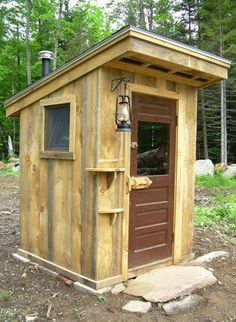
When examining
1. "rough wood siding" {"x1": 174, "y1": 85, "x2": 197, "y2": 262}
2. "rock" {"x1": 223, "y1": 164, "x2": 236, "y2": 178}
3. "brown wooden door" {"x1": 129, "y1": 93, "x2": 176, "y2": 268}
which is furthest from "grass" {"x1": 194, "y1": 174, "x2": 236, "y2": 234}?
"rock" {"x1": 223, "y1": 164, "x2": 236, "y2": 178}

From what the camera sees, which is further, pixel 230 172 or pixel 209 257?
pixel 230 172

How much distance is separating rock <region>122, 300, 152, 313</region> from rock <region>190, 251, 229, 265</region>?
1.20m

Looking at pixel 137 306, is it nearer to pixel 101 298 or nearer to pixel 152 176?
pixel 101 298

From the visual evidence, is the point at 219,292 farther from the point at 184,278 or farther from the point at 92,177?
the point at 92,177

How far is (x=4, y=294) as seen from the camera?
12.0ft

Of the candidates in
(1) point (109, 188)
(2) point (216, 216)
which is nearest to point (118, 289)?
(1) point (109, 188)

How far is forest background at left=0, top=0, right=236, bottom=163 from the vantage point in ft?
57.5

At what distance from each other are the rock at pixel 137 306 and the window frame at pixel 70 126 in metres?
1.54

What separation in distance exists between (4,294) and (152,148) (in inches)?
84.6

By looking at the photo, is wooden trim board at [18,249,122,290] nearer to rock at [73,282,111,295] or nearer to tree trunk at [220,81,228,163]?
rock at [73,282,111,295]

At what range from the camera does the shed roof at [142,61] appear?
3.20m

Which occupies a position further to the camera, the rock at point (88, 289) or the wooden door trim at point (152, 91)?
the wooden door trim at point (152, 91)

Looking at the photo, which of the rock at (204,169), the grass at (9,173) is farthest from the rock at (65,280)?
the grass at (9,173)

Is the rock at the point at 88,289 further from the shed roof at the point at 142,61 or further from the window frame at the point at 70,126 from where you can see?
the shed roof at the point at 142,61
